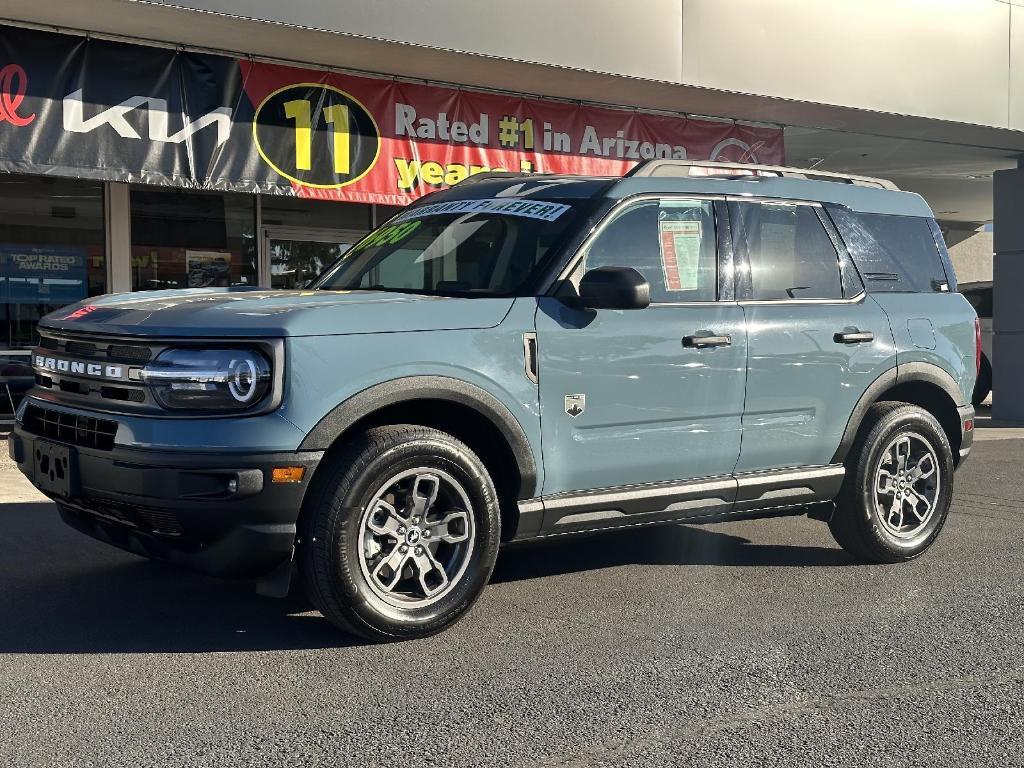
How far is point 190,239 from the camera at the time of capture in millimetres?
12664

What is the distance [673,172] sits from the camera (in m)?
5.62

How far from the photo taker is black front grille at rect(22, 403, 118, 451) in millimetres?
4383

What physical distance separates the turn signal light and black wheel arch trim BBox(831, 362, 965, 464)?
2933 mm

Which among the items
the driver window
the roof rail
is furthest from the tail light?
the driver window

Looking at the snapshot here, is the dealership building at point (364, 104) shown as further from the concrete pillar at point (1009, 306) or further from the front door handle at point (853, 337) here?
the front door handle at point (853, 337)

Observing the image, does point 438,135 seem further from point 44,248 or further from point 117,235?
point 44,248

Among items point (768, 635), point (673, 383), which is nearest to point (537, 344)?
point (673, 383)

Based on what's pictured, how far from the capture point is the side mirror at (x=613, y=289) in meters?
4.84

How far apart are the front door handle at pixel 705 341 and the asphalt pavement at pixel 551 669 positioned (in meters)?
1.17

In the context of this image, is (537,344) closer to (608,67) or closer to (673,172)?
(673,172)

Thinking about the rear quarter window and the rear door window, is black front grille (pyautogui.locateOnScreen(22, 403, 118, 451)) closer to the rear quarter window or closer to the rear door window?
the rear door window

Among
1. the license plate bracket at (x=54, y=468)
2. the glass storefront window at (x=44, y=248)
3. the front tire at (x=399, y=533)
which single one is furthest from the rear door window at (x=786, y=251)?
the glass storefront window at (x=44, y=248)

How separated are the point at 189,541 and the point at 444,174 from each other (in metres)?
8.53

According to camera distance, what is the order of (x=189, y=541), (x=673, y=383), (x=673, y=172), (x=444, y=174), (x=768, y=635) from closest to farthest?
(x=189, y=541) < (x=768, y=635) < (x=673, y=383) < (x=673, y=172) < (x=444, y=174)
